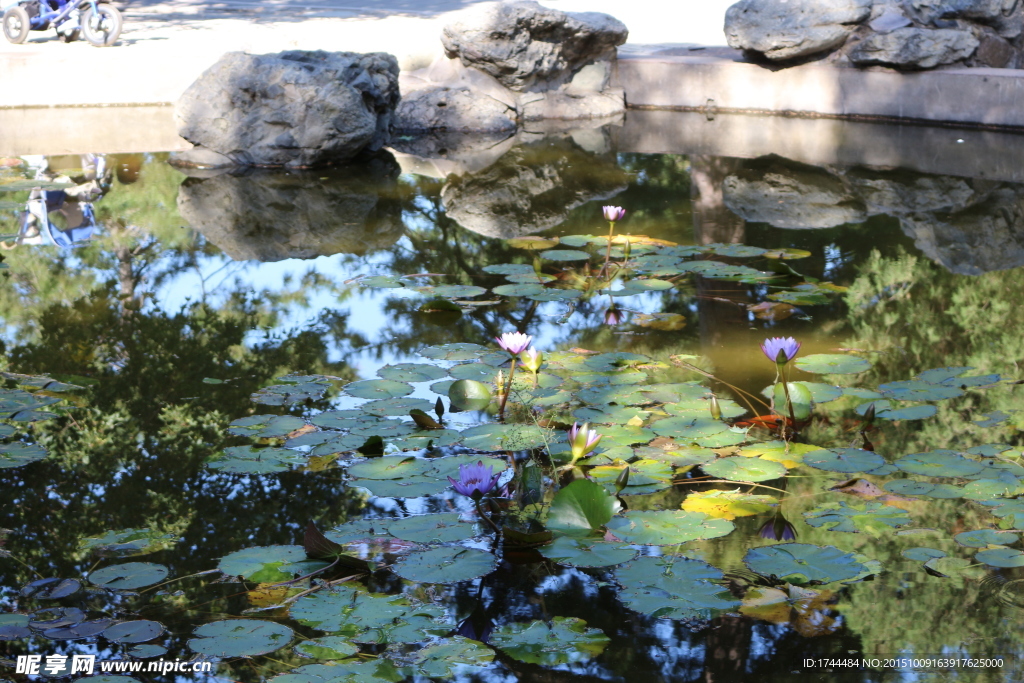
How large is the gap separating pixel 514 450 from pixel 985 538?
1.14 metres

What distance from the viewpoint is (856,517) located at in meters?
2.28

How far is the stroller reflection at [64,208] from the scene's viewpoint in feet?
15.6

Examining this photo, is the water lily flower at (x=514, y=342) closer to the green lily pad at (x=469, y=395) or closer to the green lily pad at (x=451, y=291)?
the green lily pad at (x=469, y=395)

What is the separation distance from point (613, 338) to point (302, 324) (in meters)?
1.17

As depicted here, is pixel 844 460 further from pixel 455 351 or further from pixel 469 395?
pixel 455 351

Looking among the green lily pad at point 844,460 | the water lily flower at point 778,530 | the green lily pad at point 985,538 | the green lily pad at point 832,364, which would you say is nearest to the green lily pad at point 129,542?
the water lily flower at point 778,530

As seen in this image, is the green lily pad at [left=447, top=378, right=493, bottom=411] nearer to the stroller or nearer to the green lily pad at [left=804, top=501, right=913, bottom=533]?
the green lily pad at [left=804, top=501, right=913, bottom=533]

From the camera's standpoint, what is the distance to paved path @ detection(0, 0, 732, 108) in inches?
314

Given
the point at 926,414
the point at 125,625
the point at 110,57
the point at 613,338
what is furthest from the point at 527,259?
the point at 110,57

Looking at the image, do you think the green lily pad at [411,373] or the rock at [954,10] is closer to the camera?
the green lily pad at [411,373]

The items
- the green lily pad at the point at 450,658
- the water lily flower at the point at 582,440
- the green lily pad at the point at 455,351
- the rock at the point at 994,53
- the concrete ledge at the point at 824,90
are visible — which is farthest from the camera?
the rock at the point at 994,53

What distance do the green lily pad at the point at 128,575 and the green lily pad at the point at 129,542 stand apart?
9 centimetres

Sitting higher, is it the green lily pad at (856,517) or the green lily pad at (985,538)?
the green lily pad at (985,538)

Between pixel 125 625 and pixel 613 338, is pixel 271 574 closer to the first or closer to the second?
pixel 125 625
